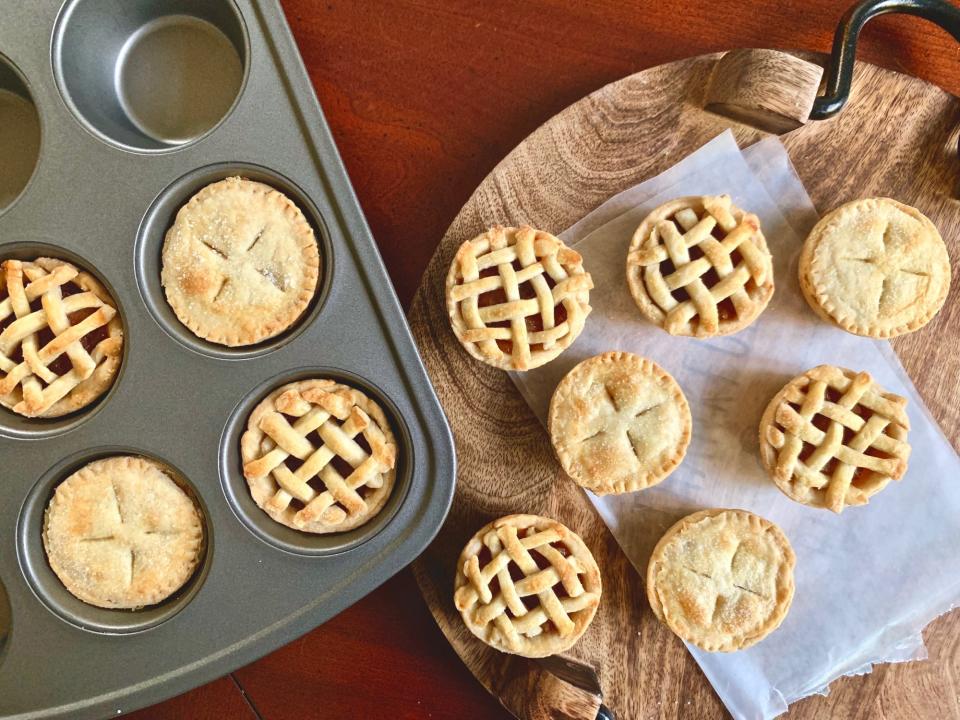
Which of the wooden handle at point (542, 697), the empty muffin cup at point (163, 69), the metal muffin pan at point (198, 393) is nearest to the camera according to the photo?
the metal muffin pan at point (198, 393)

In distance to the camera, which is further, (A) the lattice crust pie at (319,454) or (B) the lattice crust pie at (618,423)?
(B) the lattice crust pie at (618,423)

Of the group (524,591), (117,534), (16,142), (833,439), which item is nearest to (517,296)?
(524,591)

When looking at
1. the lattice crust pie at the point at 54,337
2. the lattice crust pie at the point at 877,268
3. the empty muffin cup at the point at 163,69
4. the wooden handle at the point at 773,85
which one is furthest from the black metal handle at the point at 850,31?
the lattice crust pie at the point at 54,337

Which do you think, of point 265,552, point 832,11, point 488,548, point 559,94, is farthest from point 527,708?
point 832,11

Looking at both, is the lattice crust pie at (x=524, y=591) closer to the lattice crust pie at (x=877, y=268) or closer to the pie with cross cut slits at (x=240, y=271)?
the pie with cross cut slits at (x=240, y=271)

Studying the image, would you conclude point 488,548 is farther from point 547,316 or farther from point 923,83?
point 923,83

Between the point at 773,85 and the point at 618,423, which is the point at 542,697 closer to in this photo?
the point at 618,423
